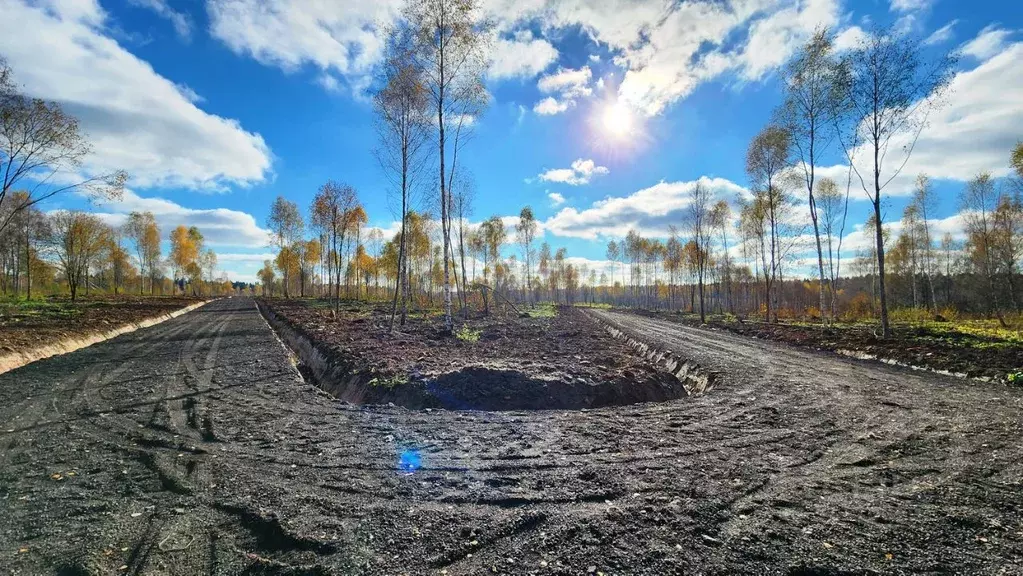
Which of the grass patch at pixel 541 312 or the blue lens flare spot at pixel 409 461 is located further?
the grass patch at pixel 541 312

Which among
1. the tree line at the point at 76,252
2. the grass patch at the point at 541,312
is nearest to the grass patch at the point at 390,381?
the grass patch at the point at 541,312

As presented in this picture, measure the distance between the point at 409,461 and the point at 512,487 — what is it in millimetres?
1457

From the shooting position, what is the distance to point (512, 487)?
4367 mm

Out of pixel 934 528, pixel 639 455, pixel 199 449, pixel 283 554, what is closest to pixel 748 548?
pixel 934 528

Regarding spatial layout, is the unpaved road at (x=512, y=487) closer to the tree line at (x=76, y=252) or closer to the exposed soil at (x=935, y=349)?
the exposed soil at (x=935, y=349)

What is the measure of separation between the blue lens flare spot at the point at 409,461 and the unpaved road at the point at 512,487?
11 cm

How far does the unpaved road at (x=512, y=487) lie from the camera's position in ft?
10.3

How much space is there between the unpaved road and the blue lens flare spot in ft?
0.35

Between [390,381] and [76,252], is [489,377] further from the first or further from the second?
[76,252]

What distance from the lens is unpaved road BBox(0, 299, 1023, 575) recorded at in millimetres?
3152

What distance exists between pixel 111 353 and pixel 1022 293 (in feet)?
237

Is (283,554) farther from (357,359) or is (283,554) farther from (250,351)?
(250,351)

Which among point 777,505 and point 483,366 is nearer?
point 777,505

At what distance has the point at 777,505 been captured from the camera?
12.9ft
